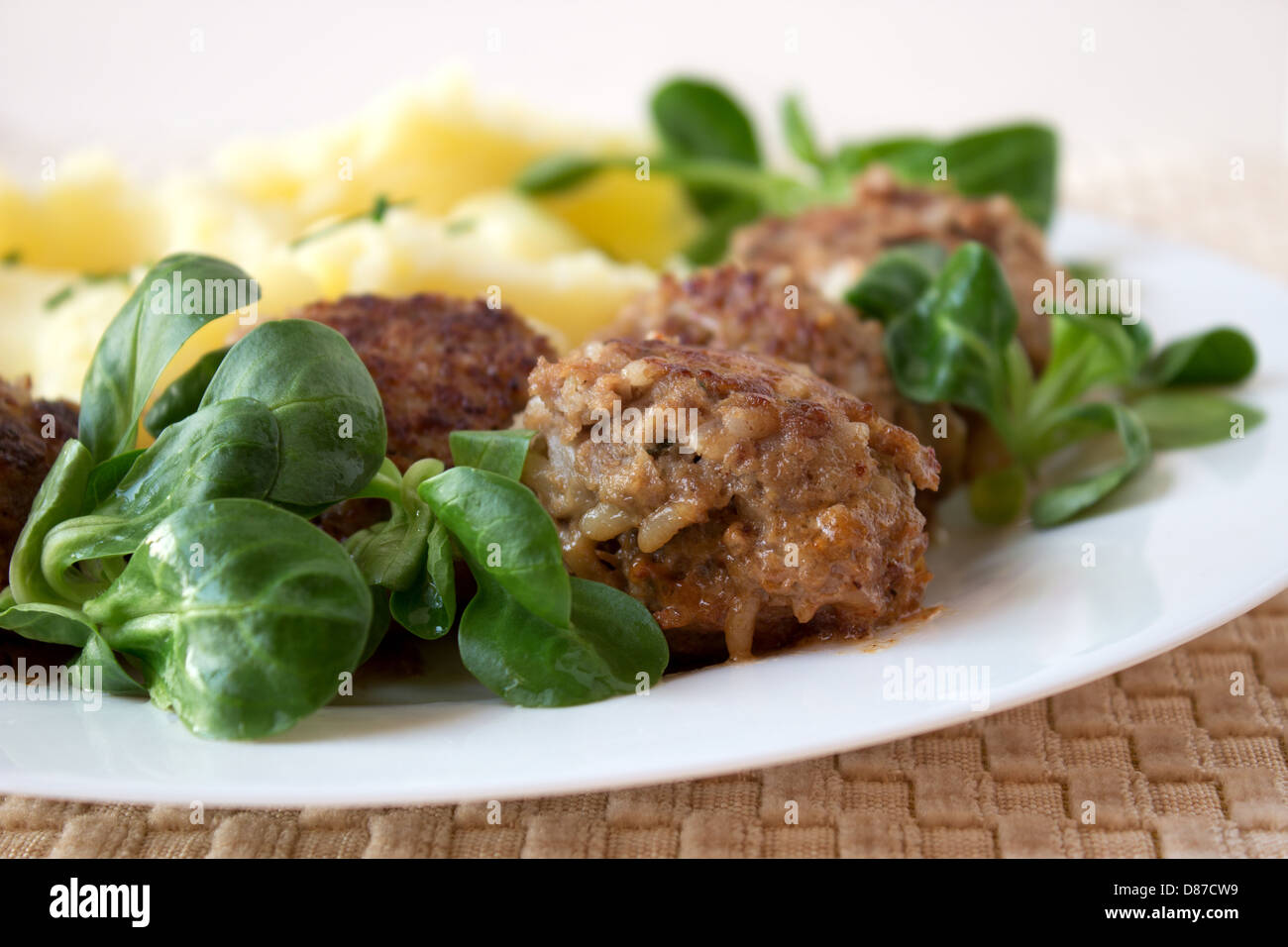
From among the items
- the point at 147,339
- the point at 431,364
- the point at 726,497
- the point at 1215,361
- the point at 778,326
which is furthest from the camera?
the point at 1215,361

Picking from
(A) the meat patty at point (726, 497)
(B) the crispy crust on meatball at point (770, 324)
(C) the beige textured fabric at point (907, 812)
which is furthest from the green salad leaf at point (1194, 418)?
(A) the meat patty at point (726, 497)

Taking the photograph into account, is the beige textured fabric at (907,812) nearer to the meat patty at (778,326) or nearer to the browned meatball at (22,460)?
the browned meatball at (22,460)

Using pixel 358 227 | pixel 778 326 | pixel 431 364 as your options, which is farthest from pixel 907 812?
pixel 358 227

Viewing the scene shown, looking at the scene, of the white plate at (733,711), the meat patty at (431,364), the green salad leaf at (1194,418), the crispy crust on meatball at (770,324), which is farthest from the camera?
the green salad leaf at (1194,418)

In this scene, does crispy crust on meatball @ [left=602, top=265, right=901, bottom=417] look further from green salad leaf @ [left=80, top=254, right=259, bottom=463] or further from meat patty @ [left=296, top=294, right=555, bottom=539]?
green salad leaf @ [left=80, top=254, right=259, bottom=463]

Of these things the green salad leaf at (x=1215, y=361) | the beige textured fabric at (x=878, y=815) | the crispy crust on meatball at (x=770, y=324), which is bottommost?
the beige textured fabric at (x=878, y=815)

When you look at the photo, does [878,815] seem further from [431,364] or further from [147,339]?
[147,339]
